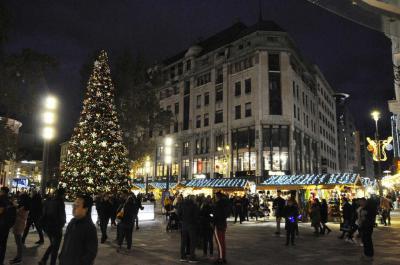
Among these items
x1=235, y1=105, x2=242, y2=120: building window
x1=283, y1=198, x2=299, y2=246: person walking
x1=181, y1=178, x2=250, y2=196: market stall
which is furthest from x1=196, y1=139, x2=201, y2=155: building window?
x1=283, y1=198, x2=299, y2=246: person walking

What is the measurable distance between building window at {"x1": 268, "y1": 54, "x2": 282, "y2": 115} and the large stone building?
0.13 meters

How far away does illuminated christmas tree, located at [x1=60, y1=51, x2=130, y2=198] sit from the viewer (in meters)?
21.7

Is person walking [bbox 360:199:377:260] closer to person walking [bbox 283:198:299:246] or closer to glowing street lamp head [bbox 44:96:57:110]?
person walking [bbox 283:198:299:246]

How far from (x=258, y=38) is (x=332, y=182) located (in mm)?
27985

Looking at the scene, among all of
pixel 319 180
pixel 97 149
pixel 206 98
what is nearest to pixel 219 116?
pixel 206 98

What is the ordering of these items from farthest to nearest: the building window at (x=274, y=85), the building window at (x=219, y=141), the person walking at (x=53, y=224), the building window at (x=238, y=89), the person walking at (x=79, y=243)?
1. the building window at (x=219, y=141)
2. the building window at (x=238, y=89)
3. the building window at (x=274, y=85)
4. the person walking at (x=53, y=224)
5. the person walking at (x=79, y=243)

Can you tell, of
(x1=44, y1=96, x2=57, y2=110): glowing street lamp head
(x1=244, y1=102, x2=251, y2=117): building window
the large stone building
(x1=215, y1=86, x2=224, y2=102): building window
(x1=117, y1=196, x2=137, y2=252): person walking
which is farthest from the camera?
(x1=215, y1=86, x2=224, y2=102): building window

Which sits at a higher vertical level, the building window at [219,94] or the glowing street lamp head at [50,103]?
the building window at [219,94]

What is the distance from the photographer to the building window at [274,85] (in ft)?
163

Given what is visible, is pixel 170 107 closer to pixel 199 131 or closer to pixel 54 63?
pixel 199 131

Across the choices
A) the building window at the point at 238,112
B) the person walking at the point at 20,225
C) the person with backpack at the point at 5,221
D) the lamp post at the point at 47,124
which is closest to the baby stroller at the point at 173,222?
the lamp post at the point at 47,124

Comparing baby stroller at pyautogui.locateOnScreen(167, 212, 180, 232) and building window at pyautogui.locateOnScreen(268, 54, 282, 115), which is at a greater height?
building window at pyautogui.locateOnScreen(268, 54, 282, 115)

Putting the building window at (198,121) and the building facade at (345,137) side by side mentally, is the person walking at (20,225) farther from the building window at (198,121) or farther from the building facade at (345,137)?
the building facade at (345,137)

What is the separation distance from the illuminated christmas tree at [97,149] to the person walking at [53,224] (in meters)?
12.7
